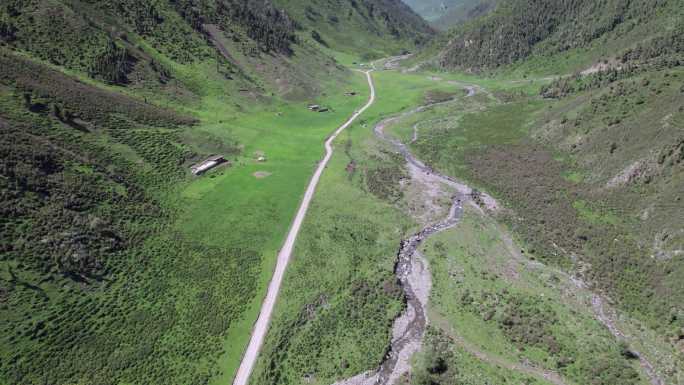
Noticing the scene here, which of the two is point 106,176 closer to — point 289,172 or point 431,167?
point 289,172

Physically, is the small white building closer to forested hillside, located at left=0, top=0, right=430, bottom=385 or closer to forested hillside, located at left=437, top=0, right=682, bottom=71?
forested hillside, located at left=0, top=0, right=430, bottom=385

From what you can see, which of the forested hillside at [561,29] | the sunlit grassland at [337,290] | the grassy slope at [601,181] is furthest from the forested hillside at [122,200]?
the forested hillside at [561,29]

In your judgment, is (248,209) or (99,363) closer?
(99,363)

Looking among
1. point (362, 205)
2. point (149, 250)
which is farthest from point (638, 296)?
point (149, 250)

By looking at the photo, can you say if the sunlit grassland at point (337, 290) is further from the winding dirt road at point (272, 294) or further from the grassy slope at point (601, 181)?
the grassy slope at point (601, 181)

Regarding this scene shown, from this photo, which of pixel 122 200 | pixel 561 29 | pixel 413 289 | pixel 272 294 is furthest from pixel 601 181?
pixel 561 29

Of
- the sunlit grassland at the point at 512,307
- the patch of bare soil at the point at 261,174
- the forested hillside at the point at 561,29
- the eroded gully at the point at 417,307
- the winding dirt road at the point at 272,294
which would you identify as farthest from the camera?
the forested hillside at the point at 561,29

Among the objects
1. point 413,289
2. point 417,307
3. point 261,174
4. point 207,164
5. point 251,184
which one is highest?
point 207,164

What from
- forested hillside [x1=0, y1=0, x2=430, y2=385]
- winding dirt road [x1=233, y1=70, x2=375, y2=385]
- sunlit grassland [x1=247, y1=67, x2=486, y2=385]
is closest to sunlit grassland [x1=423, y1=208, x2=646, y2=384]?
sunlit grassland [x1=247, y1=67, x2=486, y2=385]

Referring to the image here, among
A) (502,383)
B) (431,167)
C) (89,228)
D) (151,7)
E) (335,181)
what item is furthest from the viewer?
(151,7)

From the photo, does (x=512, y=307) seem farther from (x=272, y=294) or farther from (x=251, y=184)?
(x=251, y=184)

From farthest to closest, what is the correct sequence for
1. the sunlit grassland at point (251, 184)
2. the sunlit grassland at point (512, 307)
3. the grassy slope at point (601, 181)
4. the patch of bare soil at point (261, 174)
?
the patch of bare soil at point (261, 174), the sunlit grassland at point (251, 184), the grassy slope at point (601, 181), the sunlit grassland at point (512, 307)
